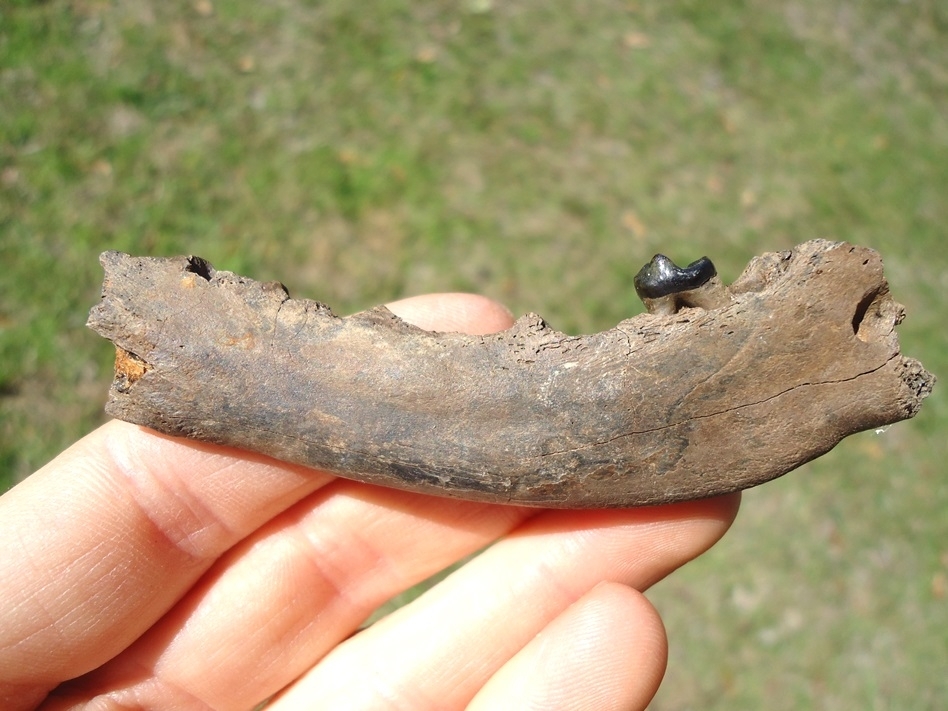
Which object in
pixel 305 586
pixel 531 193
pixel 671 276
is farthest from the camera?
pixel 531 193

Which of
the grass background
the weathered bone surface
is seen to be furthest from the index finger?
the grass background

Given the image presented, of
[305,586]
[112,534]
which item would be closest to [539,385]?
[305,586]

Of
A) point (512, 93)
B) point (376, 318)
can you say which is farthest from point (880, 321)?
point (512, 93)

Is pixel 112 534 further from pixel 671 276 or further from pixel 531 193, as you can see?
pixel 531 193

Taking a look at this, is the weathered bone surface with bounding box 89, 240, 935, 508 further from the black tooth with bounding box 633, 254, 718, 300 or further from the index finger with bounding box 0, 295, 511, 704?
the index finger with bounding box 0, 295, 511, 704

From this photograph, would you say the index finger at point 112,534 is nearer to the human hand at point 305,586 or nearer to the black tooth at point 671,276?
the human hand at point 305,586

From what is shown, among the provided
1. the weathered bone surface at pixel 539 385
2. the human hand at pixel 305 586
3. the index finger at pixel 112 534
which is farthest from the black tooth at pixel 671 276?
the index finger at pixel 112 534
